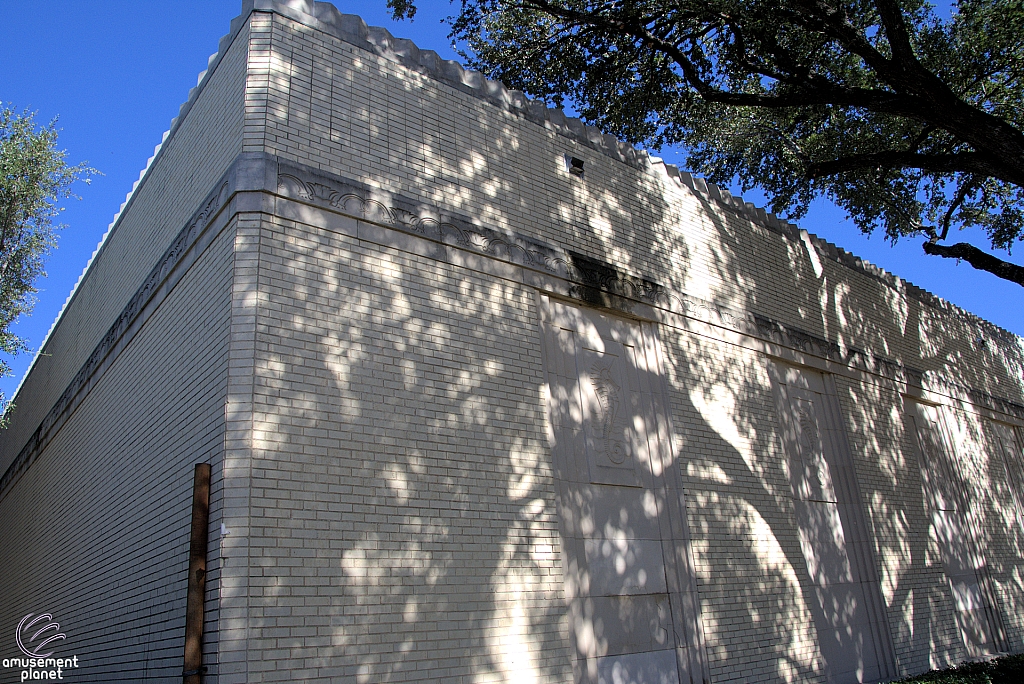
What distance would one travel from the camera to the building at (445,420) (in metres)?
6.54

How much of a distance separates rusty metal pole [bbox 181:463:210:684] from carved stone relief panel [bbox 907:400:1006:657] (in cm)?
1225

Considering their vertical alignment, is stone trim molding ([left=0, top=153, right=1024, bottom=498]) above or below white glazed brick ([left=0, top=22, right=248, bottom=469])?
below

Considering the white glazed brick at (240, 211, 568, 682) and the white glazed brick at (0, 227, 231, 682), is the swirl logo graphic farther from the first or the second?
the white glazed brick at (240, 211, 568, 682)

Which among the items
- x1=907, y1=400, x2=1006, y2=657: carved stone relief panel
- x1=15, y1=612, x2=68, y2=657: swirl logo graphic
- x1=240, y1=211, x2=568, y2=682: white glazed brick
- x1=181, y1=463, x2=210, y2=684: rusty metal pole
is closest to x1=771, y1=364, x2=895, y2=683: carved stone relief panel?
x1=907, y1=400, x2=1006, y2=657: carved stone relief panel

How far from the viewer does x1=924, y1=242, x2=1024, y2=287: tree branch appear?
1419 cm

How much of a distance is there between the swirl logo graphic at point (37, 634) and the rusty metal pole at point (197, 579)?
15.7 feet

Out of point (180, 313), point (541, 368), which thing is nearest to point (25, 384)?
point (180, 313)

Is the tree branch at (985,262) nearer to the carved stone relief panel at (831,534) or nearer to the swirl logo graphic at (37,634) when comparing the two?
the carved stone relief panel at (831,534)

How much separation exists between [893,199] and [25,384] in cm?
2029

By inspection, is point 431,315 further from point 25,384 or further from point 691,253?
point 25,384

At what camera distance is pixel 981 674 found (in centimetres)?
1070

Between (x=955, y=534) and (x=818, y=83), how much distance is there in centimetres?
869

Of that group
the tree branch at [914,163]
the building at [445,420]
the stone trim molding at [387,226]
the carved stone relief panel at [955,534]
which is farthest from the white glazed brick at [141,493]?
the tree branch at [914,163]

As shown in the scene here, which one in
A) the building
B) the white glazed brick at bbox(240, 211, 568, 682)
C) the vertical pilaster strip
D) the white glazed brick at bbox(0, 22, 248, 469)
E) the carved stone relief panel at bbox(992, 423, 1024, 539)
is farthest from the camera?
the carved stone relief panel at bbox(992, 423, 1024, 539)
